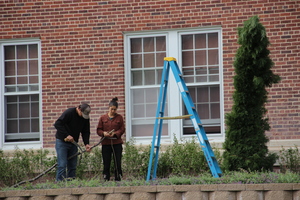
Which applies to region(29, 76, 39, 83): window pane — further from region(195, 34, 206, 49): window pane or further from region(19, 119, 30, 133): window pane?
region(195, 34, 206, 49): window pane

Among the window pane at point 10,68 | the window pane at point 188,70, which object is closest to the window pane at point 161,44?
the window pane at point 188,70

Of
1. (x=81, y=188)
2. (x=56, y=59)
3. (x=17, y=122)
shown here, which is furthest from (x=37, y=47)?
(x=81, y=188)

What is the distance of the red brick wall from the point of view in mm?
11023

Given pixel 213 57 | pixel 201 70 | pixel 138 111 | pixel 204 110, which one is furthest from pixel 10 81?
pixel 213 57

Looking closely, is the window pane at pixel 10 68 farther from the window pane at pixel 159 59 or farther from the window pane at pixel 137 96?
the window pane at pixel 159 59

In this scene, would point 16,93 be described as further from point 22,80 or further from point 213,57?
point 213,57

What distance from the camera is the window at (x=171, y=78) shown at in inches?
449

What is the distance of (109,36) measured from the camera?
11.8 metres

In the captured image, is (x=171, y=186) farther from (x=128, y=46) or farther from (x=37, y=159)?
(x=128, y=46)

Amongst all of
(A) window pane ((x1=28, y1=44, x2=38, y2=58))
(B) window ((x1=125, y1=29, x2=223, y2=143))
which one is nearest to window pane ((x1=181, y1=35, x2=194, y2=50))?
(B) window ((x1=125, y1=29, x2=223, y2=143))

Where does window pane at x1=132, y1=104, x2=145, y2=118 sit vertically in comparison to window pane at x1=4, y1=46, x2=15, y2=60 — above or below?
below

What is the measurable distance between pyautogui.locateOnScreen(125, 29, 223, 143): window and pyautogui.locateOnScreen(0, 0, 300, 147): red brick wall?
0.22 meters

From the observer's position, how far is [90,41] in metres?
11.9

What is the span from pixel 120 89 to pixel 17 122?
8.38ft
